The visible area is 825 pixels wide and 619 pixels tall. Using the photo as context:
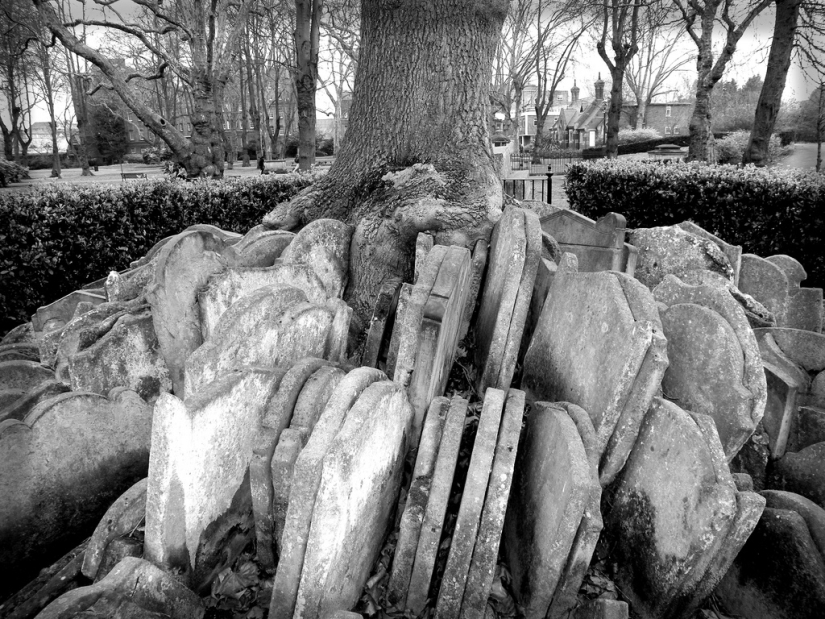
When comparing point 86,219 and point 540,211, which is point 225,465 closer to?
point 540,211

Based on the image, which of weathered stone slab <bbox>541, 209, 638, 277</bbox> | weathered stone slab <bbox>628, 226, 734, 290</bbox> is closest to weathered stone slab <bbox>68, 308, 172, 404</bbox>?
weathered stone slab <bbox>541, 209, 638, 277</bbox>

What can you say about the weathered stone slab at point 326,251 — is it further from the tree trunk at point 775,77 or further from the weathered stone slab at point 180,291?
the tree trunk at point 775,77

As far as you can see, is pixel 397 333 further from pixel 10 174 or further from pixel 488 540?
pixel 10 174

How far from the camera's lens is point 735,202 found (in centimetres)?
741

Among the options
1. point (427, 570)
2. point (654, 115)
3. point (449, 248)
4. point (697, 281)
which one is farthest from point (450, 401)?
point (654, 115)

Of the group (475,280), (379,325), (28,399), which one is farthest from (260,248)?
(28,399)

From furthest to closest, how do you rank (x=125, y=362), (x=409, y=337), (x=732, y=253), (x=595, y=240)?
(x=595, y=240)
(x=732, y=253)
(x=125, y=362)
(x=409, y=337)

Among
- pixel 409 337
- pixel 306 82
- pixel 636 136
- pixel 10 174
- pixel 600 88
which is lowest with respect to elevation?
pixel 409 337

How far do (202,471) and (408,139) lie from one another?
3402mm

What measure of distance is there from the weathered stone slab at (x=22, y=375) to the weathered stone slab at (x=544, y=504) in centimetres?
329

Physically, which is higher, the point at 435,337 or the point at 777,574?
the point at 435,337

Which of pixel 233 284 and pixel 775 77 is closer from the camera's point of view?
pixel 233 284

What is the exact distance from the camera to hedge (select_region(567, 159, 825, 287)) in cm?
686

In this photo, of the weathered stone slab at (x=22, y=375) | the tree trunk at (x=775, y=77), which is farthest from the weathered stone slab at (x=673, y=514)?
the tree trunk at (x=775, y=77)
